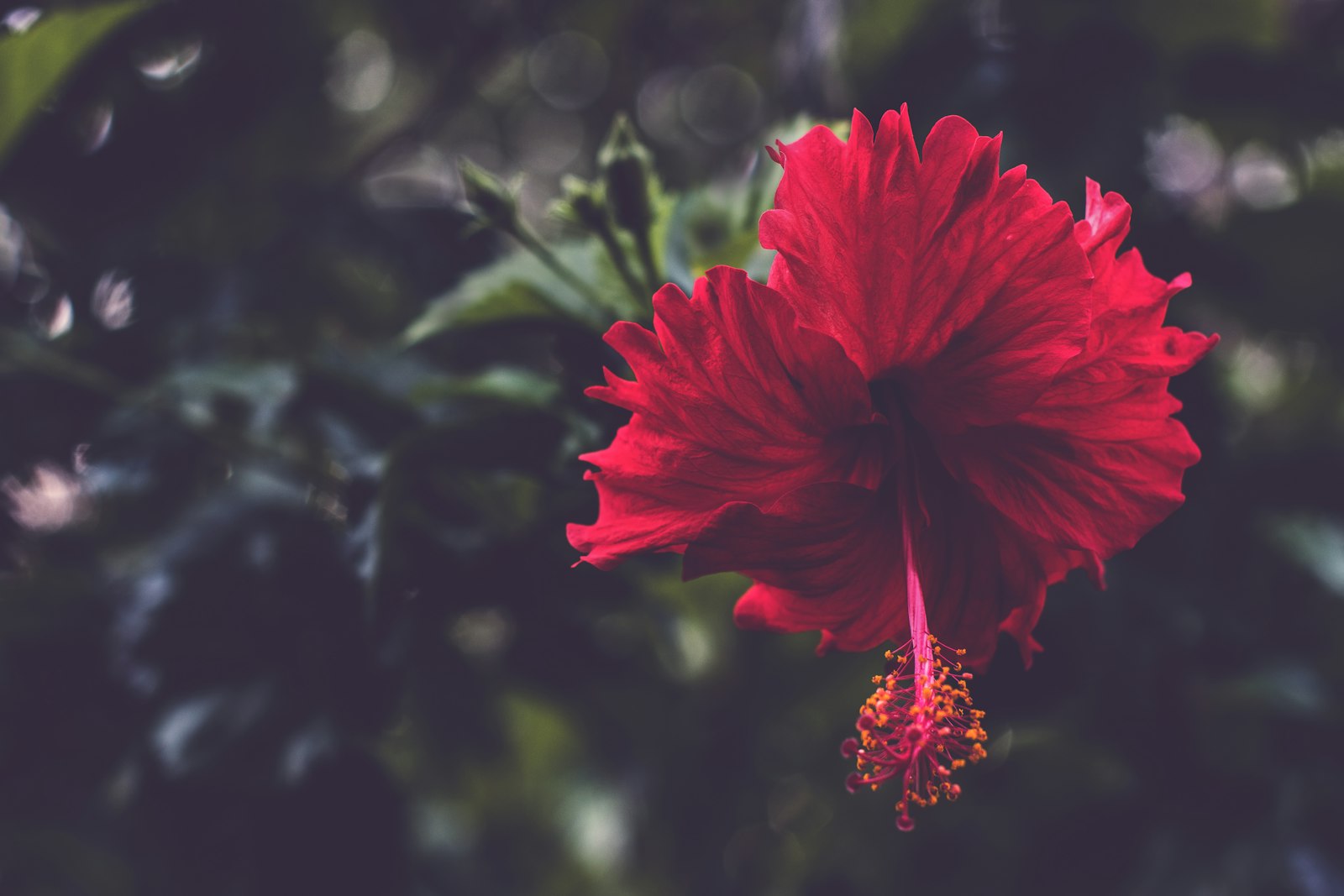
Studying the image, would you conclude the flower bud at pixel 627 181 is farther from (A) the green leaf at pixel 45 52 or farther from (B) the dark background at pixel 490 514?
(A) the green leaf at pixel 45 52

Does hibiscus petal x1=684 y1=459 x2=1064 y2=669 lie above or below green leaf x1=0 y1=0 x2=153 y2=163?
below

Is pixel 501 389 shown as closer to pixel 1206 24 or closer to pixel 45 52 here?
pixel 45 52

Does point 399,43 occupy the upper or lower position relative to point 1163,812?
upper

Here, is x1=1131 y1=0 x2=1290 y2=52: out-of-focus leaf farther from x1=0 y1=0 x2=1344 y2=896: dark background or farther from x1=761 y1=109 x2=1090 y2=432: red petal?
x1=761 y1=109 x2=1090 y2=432: red petal

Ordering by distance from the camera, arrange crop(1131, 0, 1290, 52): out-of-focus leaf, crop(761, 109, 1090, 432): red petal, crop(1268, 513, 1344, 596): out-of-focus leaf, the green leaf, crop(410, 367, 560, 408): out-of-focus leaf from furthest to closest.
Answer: crop(1131, 0, 1290, 52): out-of-focus leaf, crop(1268, 513, 1344, 596): out-of-focus leaf, the green leaf, crop(410, 367, 560, 408): out-of-focus leaf, crop(761, 109, 1090, 432): red petal

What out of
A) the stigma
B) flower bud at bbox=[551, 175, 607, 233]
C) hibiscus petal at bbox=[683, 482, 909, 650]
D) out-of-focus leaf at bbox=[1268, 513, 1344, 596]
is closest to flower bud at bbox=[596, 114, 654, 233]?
flower bud at bbox=[551, 175, 607, 233]

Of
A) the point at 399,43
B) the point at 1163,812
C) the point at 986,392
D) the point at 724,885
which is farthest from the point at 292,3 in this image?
the point at 1163,812

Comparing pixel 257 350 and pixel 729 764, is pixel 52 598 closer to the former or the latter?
pixel 257 350

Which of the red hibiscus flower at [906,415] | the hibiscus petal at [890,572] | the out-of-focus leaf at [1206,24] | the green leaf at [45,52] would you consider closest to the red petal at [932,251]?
the red hibiscus flower at [906,415]
